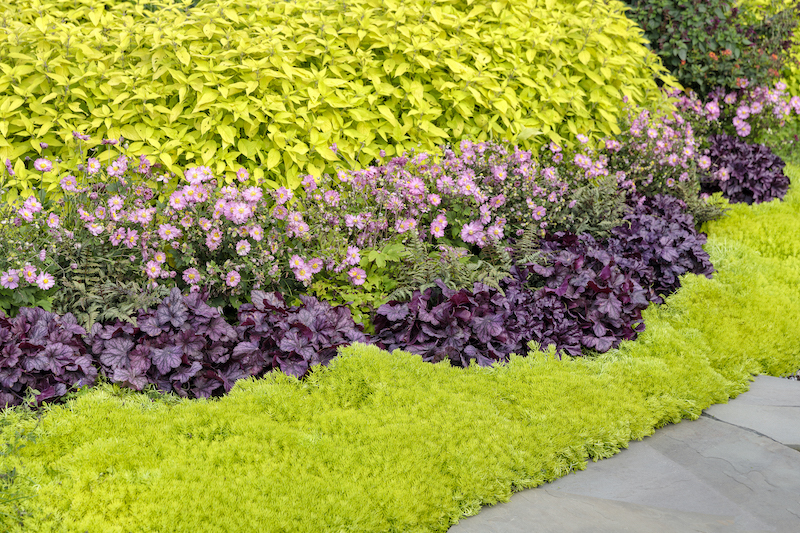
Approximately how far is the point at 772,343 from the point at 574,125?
2.10 metres

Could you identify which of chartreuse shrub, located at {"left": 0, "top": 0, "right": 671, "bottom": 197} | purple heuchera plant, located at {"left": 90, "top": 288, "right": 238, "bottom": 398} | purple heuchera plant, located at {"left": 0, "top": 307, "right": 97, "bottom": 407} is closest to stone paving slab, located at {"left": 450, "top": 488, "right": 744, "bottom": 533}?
purple heuchera plant, located at {"left": 90, "top": 288, "right": 238, "bottom": 398}

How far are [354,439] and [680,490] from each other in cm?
128

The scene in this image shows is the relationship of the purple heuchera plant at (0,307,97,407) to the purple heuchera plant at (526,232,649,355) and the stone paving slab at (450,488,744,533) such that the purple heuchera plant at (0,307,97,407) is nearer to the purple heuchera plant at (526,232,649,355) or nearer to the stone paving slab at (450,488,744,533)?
the stone paving slab at (450,488,744,533)

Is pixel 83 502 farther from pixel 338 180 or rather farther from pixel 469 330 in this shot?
pixel 338 180

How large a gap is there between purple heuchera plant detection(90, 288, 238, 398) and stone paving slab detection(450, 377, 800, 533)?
134 cm

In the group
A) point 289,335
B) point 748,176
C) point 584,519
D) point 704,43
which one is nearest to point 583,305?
point 584,519

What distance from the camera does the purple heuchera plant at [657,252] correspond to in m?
4.10

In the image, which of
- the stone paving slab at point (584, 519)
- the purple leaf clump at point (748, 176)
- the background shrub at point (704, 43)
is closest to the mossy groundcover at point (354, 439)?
the stone paving slab at point (584, 519)

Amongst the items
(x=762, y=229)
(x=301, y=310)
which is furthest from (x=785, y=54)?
(x=301, y=310)

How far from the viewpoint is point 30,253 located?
3.15 meters

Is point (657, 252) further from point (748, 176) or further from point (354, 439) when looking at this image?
point (354, 439)

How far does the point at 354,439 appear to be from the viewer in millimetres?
2617

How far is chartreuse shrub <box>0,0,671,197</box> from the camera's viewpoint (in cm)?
411

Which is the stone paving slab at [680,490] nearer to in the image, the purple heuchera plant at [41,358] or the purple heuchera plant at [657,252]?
the purple heuchera plant at [657,252]
